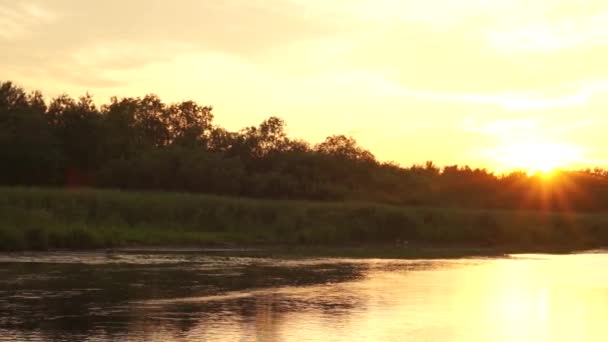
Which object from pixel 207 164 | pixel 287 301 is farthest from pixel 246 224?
pixel 287 301

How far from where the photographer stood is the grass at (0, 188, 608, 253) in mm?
47188

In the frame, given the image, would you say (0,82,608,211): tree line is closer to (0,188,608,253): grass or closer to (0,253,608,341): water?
(0,188,608,253): grass

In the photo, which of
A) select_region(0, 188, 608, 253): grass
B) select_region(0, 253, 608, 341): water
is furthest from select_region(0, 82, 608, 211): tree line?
select_region(0, 253, 608, 341): water

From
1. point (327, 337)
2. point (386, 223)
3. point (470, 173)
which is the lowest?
point (327, 337)

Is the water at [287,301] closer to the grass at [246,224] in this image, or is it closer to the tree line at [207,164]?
the grass at [246,224]

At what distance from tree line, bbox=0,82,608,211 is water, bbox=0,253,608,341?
29385 millimetres

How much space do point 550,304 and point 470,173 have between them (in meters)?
86.2

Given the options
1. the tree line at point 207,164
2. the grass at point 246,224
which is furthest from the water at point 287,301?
the tree line at point 207,164

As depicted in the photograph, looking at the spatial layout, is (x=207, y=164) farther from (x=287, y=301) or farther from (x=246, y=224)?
(x=287, y=301)

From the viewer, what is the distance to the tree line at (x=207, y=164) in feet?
226

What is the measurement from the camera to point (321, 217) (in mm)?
62156

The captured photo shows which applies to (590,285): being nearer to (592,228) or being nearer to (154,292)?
(154,292)

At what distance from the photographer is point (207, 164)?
75.2m

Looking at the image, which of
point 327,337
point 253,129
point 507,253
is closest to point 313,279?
point 327,337
